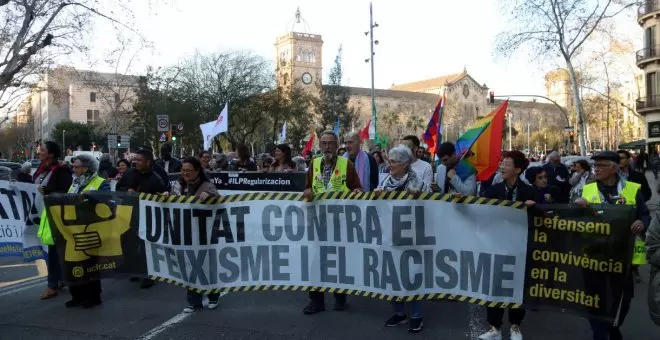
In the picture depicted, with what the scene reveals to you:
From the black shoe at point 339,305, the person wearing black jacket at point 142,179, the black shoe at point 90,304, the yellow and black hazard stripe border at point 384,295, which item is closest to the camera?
the yellow and black hazard stripe border at point 384,295

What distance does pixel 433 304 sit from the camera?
6484 millimetres

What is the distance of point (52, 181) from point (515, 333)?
5218 millimetres

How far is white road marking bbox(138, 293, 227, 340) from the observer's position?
17.8 feet

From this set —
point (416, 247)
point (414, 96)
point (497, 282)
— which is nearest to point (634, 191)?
point (497, 282)

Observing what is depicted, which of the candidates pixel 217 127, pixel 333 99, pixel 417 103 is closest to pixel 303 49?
pixel 417 103

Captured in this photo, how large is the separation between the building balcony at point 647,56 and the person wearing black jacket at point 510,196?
1955 inches

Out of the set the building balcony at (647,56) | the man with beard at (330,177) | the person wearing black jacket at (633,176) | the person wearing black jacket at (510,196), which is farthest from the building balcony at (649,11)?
the person wearing black jacket at (510,196)

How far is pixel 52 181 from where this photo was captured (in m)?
6.93

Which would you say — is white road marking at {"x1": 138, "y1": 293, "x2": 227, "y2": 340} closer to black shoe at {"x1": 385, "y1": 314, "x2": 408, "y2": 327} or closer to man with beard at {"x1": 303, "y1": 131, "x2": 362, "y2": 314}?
man with beard at {"x1": 303, "y1": 131, "x2": 362, "y2": 314}

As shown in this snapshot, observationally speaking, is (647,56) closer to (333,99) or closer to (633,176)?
Answer: (333,99)

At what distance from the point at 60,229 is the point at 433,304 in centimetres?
401

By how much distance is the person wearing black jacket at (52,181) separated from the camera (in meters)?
6.90

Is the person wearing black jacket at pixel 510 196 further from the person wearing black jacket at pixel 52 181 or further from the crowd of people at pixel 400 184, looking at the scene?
the person wearing black jacket at pixel 52 181

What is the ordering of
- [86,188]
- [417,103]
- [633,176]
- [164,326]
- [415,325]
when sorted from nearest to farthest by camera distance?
[415,325] < [164,326] < [86,188] < [633,176] < [417,103]
